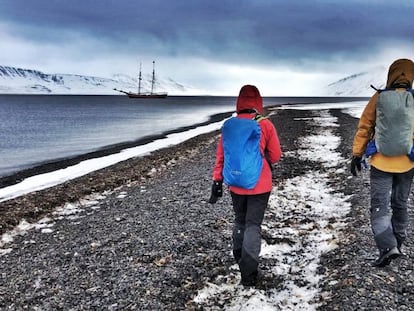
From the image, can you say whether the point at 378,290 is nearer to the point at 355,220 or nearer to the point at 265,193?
the point at 265,193

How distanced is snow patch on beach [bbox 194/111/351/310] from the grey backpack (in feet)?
7.84

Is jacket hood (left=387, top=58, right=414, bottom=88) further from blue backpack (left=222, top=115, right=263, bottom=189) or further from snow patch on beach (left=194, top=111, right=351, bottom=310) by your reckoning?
snow patch on beach (left=194, top=111, right=351, bottom=310)

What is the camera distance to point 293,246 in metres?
7.97

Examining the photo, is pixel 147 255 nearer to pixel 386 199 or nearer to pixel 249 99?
pixel 249 99

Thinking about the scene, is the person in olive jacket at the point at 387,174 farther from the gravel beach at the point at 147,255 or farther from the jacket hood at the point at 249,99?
the jacket hood at the point at 249,99

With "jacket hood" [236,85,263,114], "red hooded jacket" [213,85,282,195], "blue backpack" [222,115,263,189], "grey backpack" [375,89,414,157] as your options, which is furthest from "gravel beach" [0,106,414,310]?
"jacket hood" [236,85,263,114]

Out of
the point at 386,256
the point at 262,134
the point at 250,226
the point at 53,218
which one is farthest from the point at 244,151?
the point at 53,218

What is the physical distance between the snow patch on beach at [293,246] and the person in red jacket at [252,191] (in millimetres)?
474

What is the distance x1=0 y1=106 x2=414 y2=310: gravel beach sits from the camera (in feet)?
19.8

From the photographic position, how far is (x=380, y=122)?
567 centimetres

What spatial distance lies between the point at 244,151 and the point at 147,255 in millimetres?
3304

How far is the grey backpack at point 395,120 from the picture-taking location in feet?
18.2

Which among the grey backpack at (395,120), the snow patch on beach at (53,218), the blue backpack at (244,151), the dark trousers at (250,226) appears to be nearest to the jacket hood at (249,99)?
the blue backpack at (244,151)

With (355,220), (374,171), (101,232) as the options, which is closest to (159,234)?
(101,232)
